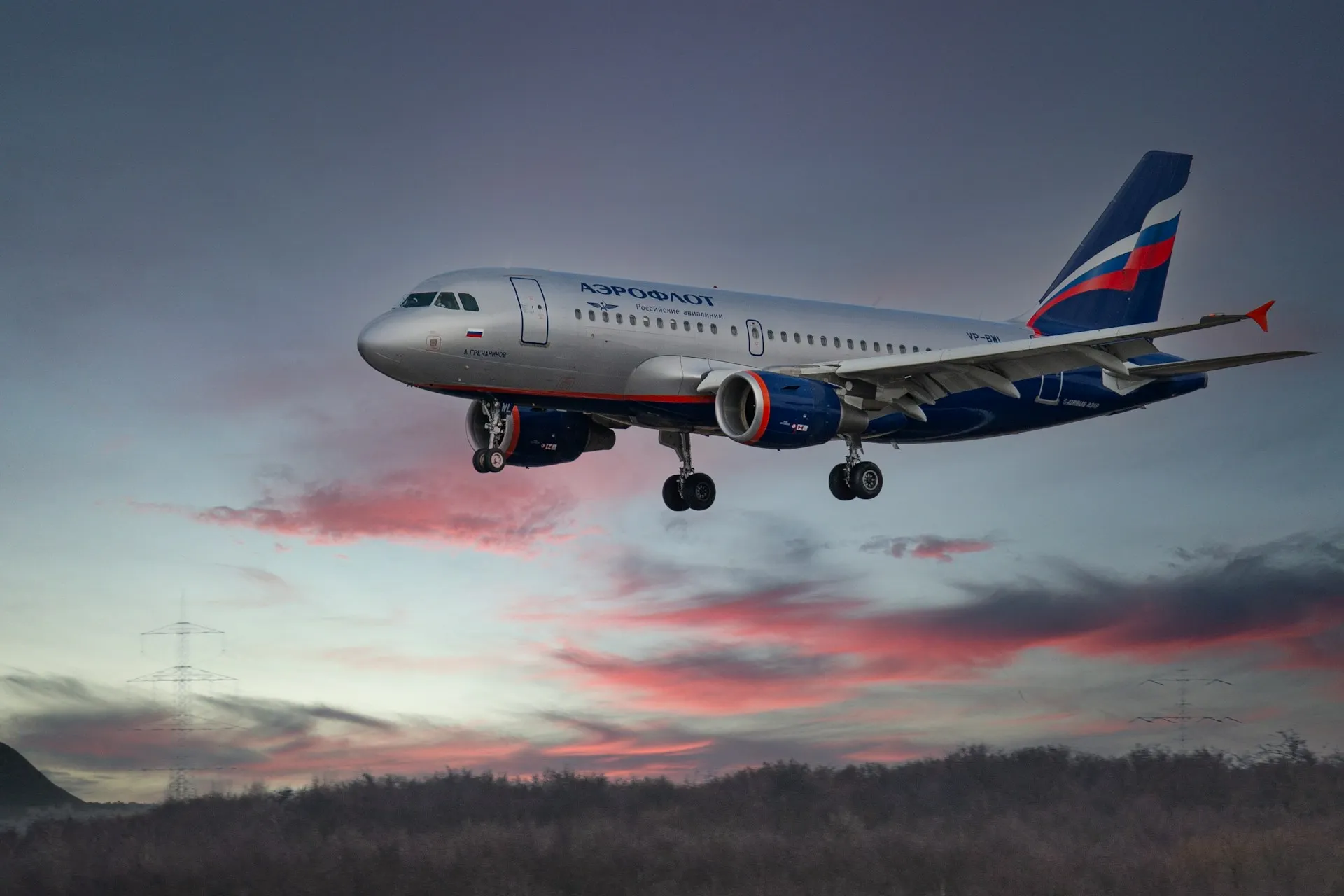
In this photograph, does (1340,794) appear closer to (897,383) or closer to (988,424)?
(988,424)

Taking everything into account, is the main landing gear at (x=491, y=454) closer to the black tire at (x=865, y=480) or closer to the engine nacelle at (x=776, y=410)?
the engine nacelle at (x=776, y=410)

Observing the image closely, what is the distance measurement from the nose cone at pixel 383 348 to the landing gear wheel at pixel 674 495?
11.8 meters

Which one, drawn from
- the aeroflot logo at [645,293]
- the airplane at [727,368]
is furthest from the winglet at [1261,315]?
the aeroflot logo at [645,293]

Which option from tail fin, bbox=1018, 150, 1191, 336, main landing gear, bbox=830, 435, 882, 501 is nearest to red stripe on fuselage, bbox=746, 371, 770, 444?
main landing gear, bbox=830, 435, 882, 501

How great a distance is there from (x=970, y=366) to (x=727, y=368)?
6.88 metres

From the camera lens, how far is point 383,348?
1468 inches

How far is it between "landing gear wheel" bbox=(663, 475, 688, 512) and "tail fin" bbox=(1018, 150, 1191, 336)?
48.6ft

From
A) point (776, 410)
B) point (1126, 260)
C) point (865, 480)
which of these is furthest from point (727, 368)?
point (1126, 260)

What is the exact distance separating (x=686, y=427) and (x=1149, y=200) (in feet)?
76.9

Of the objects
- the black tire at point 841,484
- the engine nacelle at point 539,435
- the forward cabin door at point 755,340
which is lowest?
the black tire at point 841,484

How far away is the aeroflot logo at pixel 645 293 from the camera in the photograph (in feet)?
132

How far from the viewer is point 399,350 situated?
37.2m

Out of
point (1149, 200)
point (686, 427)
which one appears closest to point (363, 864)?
point (686, 427)

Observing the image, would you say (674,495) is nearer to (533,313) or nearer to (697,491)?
(697,491)
